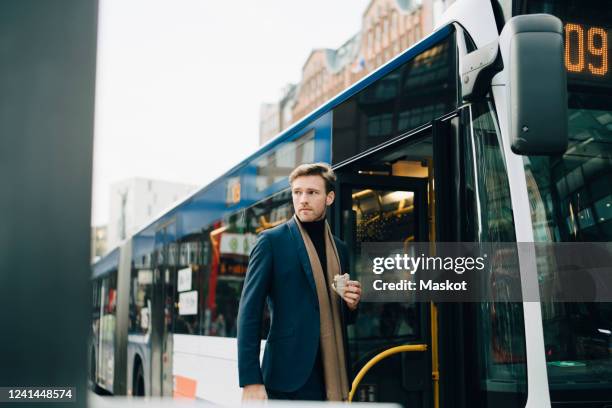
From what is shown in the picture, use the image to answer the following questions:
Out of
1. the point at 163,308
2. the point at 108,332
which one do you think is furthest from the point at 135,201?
the point at 163,308

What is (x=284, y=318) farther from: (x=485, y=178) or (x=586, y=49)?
(x=586, y=49)

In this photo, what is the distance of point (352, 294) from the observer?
3.70 meters

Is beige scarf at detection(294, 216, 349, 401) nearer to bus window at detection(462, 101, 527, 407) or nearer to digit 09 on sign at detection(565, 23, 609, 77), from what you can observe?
bus window at detection(462, 101, 527, 407)

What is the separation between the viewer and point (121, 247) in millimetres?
12445

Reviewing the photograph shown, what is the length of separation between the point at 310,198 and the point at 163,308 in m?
5.28

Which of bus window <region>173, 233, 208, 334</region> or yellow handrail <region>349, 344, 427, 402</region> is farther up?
bus window <region>173, 233, 208, 334</region>

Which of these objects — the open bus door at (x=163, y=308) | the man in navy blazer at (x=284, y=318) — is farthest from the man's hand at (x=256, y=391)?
the open bus door at (x=163, y=308)

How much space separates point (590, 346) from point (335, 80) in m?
49.4

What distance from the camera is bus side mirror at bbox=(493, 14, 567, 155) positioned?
273cm

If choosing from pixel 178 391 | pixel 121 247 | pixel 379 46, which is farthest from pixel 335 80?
pixel 178 391

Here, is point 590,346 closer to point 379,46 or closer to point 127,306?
point 127,306

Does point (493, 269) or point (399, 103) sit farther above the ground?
point (399, 103)

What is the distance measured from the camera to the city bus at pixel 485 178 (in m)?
2.95

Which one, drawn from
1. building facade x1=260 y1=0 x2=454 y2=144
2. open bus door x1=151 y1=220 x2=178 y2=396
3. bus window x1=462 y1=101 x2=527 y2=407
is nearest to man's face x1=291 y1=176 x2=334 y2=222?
bus window x1=462 y1=101 x2=527 y2=407
